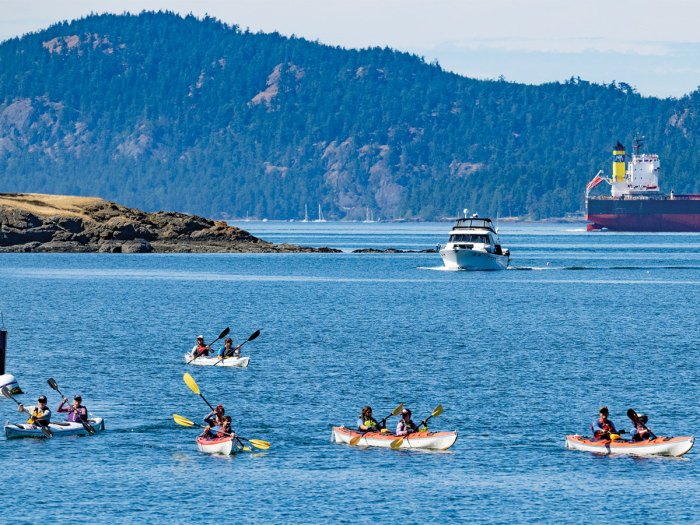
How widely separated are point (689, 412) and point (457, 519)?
66.2ft

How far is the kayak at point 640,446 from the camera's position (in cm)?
5059

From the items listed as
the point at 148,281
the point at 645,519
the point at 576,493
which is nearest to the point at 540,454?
the point at 576,493

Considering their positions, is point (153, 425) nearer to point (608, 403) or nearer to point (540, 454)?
point (540, 454)

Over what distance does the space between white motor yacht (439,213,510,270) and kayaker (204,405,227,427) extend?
363ft

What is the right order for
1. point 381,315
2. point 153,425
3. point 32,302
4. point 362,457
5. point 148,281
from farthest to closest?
point 148,281 → point 32,302 → point 381,315 → point 153,425 → point 362,457

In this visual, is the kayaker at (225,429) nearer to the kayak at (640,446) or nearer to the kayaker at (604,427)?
the kayak at (640,446)

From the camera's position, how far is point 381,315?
112812mm

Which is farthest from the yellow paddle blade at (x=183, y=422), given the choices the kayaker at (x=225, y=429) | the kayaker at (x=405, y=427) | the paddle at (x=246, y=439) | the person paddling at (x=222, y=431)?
the kayaker at (x=405, y=427)

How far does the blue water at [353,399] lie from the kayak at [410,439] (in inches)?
20.1

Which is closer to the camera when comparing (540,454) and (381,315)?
(540,454)

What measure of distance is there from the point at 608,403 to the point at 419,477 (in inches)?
689

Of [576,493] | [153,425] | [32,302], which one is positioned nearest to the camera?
[576,493]

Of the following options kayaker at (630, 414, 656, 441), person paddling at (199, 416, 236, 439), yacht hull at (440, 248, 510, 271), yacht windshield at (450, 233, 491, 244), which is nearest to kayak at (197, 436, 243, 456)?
person paddling at (199, 416, 236, 439)

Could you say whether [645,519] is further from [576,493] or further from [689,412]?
[689,412]
